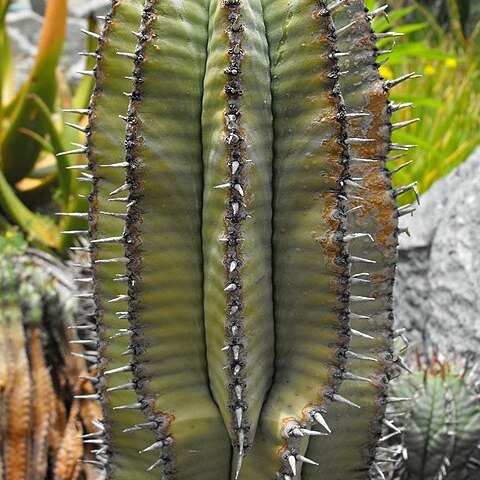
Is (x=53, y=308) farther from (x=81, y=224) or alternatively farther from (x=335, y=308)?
(x=335, y=308)

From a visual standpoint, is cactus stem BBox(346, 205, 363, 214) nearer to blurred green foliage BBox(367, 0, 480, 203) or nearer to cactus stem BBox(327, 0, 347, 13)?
cactus stem BBox(327, 0, 347, 13)

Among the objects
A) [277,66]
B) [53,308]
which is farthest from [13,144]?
[277,66]

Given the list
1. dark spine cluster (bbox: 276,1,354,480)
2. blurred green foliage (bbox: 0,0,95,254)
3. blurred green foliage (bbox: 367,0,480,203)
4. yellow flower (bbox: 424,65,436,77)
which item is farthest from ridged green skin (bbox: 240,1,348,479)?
yellow flower (bbox: 424,65,436,77)

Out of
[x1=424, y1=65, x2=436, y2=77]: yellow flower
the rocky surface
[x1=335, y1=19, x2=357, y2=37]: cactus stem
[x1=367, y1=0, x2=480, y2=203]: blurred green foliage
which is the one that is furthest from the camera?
the rocky surface

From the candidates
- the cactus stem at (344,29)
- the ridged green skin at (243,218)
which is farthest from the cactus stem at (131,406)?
the cactus stem at (344,29)

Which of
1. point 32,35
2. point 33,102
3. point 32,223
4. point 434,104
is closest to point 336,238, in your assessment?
point 32,223

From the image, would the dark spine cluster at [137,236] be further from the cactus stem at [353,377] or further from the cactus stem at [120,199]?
the cactus stem at [353,377]
